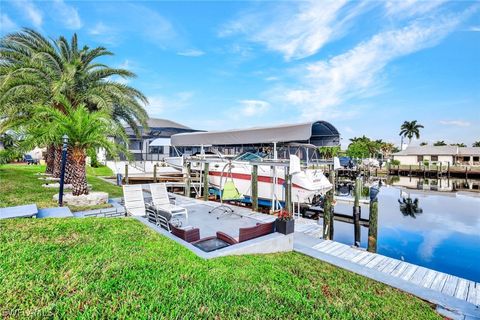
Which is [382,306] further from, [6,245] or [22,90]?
[22,90]

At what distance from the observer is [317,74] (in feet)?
60.8

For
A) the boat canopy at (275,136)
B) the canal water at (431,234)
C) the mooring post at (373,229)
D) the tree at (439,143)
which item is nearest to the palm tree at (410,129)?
the tree at (439,143)

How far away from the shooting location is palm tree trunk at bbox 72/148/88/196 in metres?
9.21

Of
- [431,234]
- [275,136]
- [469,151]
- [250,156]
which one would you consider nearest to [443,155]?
[469,151]

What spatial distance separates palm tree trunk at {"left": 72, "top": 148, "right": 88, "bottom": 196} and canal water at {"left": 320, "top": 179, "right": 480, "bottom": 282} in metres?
10.3

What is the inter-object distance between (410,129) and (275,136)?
87.1 m

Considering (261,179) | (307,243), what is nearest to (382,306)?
(307,243)

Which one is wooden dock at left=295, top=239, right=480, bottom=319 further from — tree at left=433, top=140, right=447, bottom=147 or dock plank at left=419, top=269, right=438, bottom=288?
tree at left=433, top=140, right=447, bottom=147

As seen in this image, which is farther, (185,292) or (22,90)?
(22,90)

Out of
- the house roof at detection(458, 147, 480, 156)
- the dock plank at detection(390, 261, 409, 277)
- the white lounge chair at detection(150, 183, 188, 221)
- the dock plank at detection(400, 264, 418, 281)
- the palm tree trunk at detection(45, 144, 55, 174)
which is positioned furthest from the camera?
the house roof at detection(458, 147, 480, 156)

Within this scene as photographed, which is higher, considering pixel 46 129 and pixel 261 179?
pixel 46 129

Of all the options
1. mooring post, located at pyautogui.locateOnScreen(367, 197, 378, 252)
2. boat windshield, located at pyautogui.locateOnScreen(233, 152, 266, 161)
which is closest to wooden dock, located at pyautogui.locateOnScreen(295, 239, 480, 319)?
mooring post, located at pyautogui.locateOnScreen(367, 197, 378, 252)

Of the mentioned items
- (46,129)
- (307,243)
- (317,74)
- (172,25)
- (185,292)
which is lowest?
(307,243)

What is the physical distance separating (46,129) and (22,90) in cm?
424
